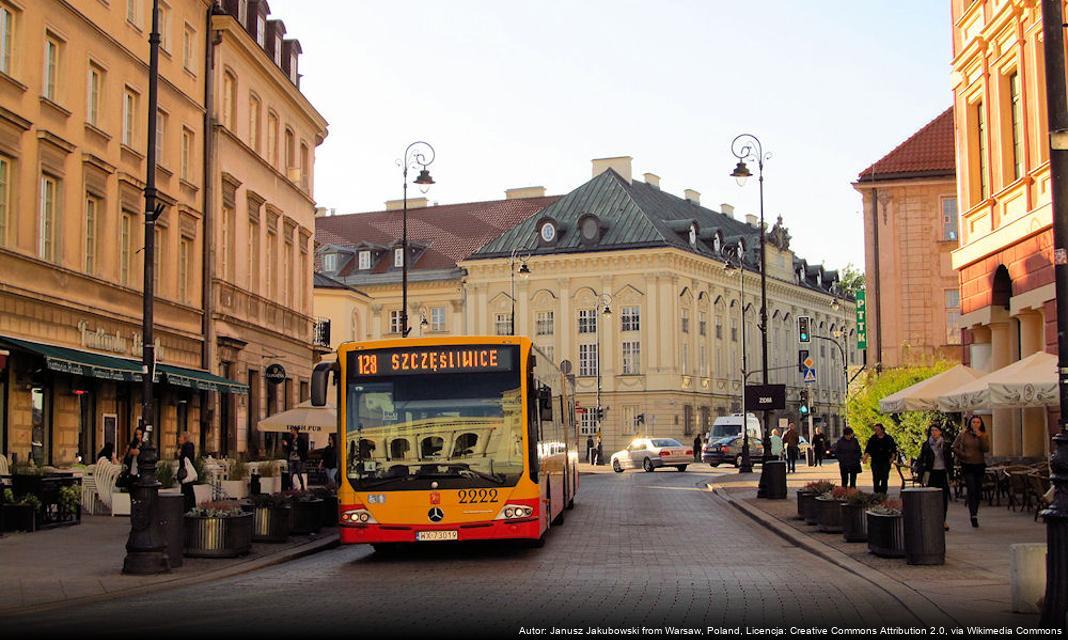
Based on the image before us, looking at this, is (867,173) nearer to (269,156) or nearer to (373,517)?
(269,156)

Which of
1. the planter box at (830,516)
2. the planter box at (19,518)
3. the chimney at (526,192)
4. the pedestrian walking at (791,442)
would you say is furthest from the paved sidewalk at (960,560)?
the chimney at (526,192)

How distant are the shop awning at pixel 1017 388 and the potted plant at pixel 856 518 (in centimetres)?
445

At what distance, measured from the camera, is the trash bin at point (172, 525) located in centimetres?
1712

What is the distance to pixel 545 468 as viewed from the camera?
68.7ft

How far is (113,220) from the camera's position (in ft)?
103

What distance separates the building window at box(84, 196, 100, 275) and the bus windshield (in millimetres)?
13514

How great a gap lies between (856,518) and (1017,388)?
5009mm

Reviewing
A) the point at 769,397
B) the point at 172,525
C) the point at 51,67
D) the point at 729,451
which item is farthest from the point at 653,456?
the point at 172,525

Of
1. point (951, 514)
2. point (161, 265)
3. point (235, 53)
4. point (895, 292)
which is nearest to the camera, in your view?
point (951, 514)

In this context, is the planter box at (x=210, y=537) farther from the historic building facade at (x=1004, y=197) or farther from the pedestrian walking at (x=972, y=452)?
the historic building facade at (x=1004, y=197)

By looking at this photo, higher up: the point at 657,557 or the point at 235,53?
the point at 235,53

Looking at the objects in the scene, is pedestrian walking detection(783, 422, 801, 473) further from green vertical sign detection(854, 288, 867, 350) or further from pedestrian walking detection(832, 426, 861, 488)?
pedestrian walking detection(832, 426, 861, 488)

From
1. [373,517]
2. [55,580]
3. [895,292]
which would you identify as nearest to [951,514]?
[373,517]

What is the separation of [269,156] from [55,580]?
30.2 m
